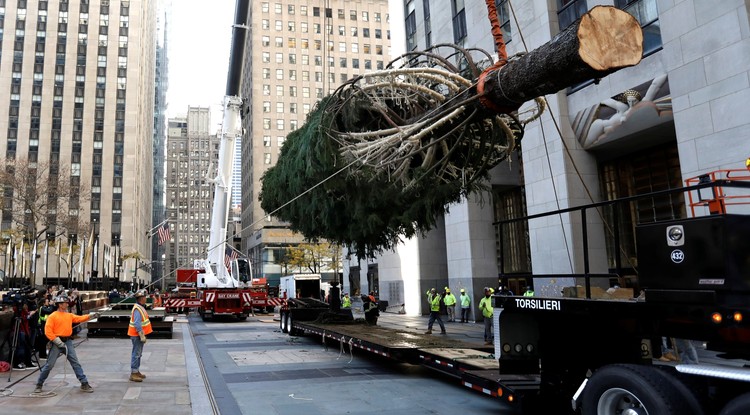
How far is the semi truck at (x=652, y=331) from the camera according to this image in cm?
424

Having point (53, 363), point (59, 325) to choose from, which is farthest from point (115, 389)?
point (59, 325)

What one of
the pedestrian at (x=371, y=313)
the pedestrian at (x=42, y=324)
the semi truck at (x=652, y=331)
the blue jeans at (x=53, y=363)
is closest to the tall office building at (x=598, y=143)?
the semi truck at (x=652, y=331)

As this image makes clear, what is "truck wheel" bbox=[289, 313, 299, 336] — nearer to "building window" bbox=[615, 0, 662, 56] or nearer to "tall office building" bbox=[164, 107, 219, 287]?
"building window" bbox=[615, 0, 662, 56]

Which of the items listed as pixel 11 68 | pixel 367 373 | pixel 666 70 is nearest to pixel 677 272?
pixel 367 373

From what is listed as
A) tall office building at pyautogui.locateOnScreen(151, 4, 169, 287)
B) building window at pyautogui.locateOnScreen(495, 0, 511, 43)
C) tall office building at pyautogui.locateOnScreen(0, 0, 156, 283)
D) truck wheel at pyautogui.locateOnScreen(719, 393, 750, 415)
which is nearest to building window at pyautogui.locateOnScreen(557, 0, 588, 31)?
building window at pyautogui.locateOnScreen(495, 0, 511, 43)

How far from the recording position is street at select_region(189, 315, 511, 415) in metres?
8.30

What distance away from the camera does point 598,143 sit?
59.2ft

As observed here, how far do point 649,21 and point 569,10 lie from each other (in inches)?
149

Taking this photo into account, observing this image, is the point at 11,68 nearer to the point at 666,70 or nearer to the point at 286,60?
the point at 286,60

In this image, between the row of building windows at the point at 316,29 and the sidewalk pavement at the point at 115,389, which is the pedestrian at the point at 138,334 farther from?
the row of building windows at the point at 316,29

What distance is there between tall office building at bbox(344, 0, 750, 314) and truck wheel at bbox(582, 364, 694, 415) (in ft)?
3.74

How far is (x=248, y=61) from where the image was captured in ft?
304

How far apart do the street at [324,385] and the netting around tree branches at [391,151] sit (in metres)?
3.81

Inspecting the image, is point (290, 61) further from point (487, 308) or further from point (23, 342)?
point (23, 342)
